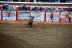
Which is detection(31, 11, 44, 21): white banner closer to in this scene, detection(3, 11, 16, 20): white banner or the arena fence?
the arena fence

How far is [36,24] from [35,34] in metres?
0.12

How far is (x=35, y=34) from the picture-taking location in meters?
2.12

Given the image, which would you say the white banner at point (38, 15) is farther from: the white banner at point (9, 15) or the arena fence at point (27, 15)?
the white banner at point (9, 15)

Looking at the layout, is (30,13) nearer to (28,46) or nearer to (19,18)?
(19,18)

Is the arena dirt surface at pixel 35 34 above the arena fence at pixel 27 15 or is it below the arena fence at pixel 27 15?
below

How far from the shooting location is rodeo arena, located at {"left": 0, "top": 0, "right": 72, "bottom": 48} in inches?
83.0

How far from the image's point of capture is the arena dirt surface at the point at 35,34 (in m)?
2.10

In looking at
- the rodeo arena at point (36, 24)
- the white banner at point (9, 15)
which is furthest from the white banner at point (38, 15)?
the white banner at point (9, 15)

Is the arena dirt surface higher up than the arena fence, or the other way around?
the arena fence

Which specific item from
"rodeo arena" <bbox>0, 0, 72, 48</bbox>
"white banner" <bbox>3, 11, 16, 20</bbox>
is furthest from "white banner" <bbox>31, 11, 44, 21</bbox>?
"white banner" <bbox>3, 11, 16, 20</bbox>

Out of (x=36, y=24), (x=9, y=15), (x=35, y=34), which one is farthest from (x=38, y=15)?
(x=9, y=15)

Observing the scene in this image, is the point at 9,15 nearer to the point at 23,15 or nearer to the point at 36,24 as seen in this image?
the point at 23,15

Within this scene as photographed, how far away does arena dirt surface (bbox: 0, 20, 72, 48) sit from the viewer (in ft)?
6.89

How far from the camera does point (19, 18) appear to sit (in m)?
2.16
